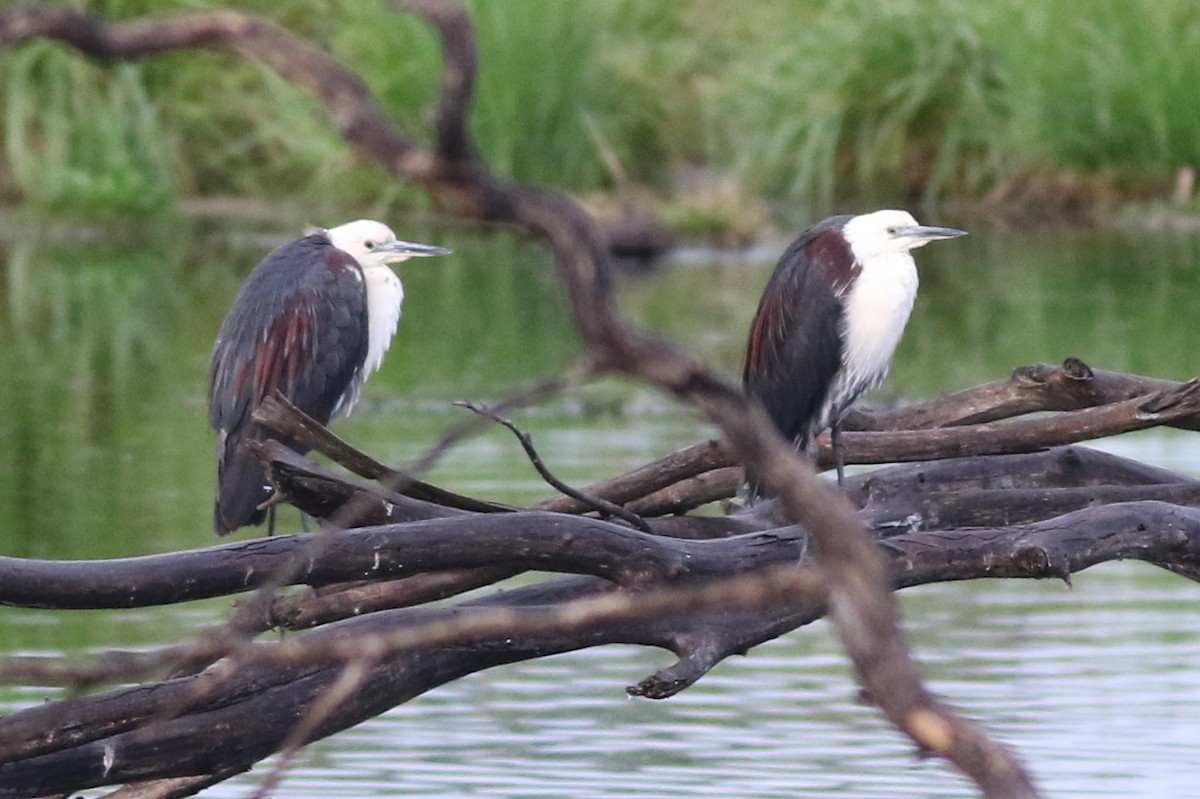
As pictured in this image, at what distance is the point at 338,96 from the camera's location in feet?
6.80

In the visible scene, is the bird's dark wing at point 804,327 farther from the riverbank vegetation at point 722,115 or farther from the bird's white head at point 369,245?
the riverbank vegetation at point 722,115

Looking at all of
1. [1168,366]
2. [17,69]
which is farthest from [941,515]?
[17,69]

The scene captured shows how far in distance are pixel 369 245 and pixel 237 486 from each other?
98cm

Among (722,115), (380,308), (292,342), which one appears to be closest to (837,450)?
(292,342)

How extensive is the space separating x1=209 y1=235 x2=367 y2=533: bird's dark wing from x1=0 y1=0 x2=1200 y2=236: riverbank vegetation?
12.4 metres

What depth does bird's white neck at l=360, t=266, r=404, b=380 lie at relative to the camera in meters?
6.36

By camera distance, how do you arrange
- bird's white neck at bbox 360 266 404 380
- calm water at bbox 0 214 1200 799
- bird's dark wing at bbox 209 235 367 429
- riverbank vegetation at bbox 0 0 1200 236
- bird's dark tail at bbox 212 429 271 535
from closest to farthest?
calm water at bbox 0 214 1200 799 → bird's dark tail at bbox 212 429 271 535 → bird's dark wing at bbox 209 235 367 429 → bird's white neck at bbox 360 266 404 380 → riverbank vegetation at bbox 0 0 1200 236

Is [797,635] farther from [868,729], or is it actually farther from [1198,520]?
[1198,520]

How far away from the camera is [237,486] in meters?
5.82

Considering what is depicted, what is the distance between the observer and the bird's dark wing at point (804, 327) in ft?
18.1

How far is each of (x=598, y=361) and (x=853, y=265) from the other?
3.20 metres

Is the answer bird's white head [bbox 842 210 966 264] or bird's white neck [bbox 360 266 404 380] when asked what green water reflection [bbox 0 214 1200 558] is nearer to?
bird's white neck [bbox 360 266 404 380]

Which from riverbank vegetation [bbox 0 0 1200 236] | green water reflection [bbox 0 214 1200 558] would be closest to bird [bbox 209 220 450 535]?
green water reflection [bbox 0 214 1200 558]

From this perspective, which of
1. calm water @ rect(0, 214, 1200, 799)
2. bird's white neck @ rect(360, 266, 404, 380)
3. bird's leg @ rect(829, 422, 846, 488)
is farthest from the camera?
bird's white neck @ rect(360, 266, 404, 380)
